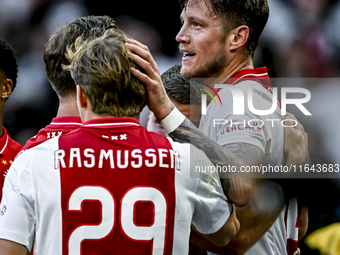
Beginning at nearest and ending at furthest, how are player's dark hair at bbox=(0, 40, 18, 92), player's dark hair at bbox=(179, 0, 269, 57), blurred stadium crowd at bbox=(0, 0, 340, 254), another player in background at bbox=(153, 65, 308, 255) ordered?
another player in background at bbox=(153, 65, 308, 255)
player's dark hair at bbox=(179, 0, 269, 57)
player's dark hair at bbox=(0, 40, 18, 92)
blurred stadium crowd at bbox=(0, 0, 340, 254)

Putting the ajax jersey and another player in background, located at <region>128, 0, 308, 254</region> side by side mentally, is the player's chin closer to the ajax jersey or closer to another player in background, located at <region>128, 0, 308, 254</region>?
another player in background, located at <region>128, 0, 308, 254</region>

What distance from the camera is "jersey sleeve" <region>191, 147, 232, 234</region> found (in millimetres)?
1348

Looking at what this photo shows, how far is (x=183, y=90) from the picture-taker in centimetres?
225

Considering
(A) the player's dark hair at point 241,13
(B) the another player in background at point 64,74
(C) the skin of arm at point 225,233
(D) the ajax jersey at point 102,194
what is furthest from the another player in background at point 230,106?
(B) the another player in background at point 64,74

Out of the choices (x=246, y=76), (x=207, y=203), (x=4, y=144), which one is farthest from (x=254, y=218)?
(x=4, y=144)

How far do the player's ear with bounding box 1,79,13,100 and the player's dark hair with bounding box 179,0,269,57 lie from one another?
116 centimetres

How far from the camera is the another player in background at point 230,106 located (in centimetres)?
154

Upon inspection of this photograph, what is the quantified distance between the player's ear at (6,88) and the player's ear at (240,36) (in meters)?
1.24

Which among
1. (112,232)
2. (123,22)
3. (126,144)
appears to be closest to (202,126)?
(126,144)

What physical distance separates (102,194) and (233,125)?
742 mm

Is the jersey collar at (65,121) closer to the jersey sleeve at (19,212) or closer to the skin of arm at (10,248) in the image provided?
the jersey sleeve at (19,212)

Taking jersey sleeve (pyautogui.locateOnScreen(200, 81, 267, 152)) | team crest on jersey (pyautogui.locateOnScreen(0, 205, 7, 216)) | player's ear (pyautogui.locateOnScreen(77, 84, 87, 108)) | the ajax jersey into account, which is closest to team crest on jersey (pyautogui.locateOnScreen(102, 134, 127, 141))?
the ajax jersey

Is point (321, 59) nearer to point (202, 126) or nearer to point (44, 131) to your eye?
point (202, 126)

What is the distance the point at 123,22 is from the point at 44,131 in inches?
130
